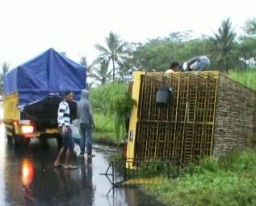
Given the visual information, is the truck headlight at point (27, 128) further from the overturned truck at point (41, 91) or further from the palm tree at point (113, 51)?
the palm tree at point (113, 51)

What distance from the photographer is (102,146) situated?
57.9 ft

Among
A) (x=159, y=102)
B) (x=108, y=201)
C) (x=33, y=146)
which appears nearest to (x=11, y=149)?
Result: (x=33, y=146)

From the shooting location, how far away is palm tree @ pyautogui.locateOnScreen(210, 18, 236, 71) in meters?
57.4

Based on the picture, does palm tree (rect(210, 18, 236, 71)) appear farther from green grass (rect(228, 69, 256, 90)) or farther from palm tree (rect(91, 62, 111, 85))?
green grass (rect(228, 69, 256, 90))

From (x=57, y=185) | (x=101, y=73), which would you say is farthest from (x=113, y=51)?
(x=57, y=185)

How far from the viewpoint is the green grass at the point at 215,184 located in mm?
7305

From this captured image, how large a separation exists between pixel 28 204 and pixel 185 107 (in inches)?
156

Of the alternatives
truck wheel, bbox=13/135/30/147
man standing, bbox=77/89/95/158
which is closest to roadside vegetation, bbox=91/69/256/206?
man standing, bbox=77/89/95/158

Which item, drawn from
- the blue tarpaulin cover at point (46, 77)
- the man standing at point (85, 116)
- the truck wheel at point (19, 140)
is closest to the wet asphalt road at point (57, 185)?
the man standing at point (85, 116)

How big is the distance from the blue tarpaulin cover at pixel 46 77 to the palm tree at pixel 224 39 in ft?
136

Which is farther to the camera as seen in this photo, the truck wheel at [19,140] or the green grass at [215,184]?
the truck wheel at [19,140]

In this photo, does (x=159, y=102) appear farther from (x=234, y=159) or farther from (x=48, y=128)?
(x=48, y=128)

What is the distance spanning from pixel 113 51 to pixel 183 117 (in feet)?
195

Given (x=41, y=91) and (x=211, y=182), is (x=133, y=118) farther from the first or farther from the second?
(x=41, y=91)
